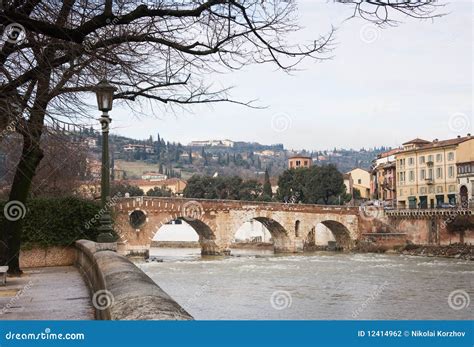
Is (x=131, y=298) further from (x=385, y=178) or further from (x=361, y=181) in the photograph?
(x=361, y=181)

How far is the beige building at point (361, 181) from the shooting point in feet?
305

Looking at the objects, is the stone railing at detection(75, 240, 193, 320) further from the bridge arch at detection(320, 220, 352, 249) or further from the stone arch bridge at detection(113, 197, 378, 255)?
the bridge arch at detection(320, 220, 352, 249)

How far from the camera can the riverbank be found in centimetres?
4741

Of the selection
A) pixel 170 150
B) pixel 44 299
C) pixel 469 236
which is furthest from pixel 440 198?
pixel 170 150

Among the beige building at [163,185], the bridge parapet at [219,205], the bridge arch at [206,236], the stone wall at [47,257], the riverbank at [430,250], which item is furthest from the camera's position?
the beige building at [163,185]

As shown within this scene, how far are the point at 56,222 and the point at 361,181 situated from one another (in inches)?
3290

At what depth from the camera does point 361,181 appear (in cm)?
9512

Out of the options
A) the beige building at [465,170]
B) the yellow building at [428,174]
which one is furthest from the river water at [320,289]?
the yellow building at [428,174]

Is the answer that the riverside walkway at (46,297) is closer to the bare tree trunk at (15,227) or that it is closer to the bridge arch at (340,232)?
the bare tree trunk at (15,227)

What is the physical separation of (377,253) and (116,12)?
50.3 metres

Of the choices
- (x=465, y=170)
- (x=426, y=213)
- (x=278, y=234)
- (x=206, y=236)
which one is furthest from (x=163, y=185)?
(x=465, y=170)

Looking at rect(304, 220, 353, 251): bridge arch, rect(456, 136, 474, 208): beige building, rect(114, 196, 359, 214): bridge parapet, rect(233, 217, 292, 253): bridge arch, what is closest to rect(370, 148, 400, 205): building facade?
rect(304, 220, 353, 251): bridge arch

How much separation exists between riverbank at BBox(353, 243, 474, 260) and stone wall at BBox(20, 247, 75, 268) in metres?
35.7

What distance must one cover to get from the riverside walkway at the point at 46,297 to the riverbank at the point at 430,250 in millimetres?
38156
